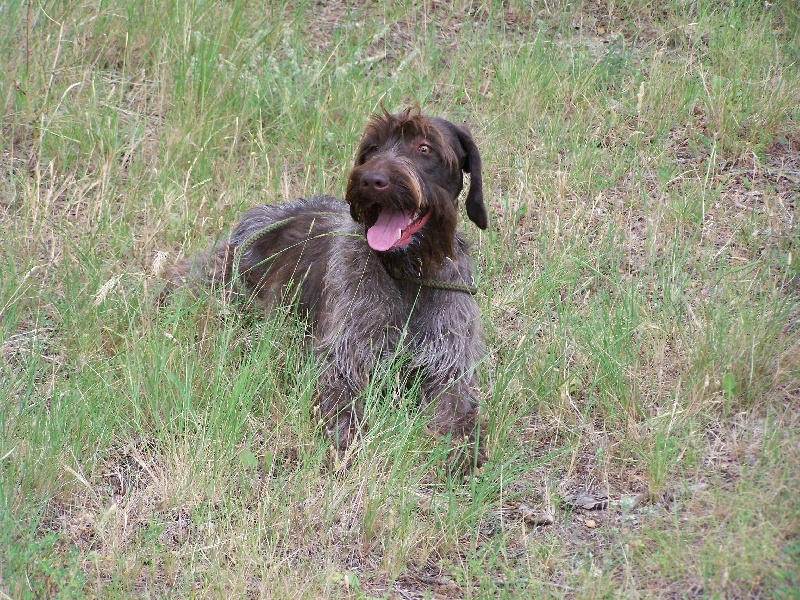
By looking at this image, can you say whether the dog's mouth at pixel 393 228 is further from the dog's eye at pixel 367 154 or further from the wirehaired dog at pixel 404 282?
the dog's eye at pixel 367 154

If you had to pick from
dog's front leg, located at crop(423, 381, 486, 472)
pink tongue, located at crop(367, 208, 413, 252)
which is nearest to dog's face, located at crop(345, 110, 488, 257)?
pink tongue, located at crop(367, 208, 413, 252)

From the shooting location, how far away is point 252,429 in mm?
4500

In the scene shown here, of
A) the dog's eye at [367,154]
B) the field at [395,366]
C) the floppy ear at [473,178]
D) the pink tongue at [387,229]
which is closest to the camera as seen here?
the field at [395,366]

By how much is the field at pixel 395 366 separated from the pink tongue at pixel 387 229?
69cm

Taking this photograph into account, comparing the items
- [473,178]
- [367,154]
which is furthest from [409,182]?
[473,178]

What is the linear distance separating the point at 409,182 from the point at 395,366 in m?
0.93

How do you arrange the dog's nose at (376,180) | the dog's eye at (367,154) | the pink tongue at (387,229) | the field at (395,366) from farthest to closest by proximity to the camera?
the dog's eye at (367,154), the pink tongue at (387,229), the dog's nose at (376,180), the field at (395,366)

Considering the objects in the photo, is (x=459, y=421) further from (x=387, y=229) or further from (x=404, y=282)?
(x=387, y=229)

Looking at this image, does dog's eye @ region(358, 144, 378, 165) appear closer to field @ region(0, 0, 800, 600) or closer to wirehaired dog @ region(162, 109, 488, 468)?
wirehaired dog @ region(162, 109, 488, 468)

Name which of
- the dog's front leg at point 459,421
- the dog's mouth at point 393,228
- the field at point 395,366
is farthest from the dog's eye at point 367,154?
the dog's front leg at point 459,421

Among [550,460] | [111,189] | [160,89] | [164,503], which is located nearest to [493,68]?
[160,89]

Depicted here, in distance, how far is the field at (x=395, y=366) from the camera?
369 cm

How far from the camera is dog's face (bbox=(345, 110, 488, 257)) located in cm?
452

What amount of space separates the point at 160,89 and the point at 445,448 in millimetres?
4124
